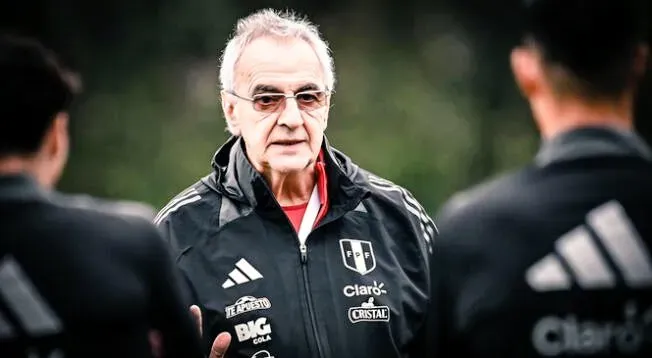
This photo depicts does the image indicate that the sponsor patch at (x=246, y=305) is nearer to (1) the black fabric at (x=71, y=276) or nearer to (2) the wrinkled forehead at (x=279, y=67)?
(2) the wrinkled forehead at (x=279, y=67)

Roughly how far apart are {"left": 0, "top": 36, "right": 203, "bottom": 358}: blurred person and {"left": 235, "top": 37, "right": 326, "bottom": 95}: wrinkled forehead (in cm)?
158

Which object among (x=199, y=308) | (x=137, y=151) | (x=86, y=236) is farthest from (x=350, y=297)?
(x=137, y=151)

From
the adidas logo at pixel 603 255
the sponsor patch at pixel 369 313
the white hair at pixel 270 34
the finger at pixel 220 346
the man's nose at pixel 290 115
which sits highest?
the white hair at pixel 270 34

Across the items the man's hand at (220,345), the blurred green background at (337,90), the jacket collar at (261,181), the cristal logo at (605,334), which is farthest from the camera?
the blurred green background at (337,90)

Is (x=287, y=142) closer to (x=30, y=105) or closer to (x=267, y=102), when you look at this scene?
(x=267, y=102)

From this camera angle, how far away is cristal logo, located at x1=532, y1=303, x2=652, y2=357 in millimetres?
2275

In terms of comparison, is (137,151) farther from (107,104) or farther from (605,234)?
(605,234)

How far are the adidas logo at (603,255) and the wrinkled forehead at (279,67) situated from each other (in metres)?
1.85

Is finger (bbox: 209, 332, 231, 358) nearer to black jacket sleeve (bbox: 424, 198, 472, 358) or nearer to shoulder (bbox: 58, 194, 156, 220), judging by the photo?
shoulder (bbox: 58, 194, 156, 220)

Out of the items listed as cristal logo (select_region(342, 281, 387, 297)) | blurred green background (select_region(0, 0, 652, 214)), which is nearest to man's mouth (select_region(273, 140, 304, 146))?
cristal logo (select_region(342, 281, 387, 297))

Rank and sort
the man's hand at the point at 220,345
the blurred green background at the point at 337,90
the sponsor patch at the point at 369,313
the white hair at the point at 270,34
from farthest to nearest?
the blurred green background at the point at 337,90
the white hair at the point at 270,34
the sponsor patch at the point at 369,313
the man's hand at the point at 220,345

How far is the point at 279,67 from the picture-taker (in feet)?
13.2

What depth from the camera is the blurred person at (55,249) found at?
2342 millimetres

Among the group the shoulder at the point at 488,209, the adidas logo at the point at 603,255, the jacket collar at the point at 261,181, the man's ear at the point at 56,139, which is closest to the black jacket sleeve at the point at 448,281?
the shoulder at the point at 488,209
